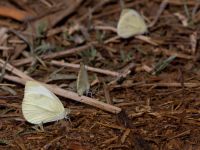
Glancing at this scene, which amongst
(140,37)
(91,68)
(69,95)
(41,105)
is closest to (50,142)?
(41,105)

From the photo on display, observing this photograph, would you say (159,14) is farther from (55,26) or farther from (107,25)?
(55,26)

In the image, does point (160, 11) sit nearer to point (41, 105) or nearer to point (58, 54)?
point (58, 54)

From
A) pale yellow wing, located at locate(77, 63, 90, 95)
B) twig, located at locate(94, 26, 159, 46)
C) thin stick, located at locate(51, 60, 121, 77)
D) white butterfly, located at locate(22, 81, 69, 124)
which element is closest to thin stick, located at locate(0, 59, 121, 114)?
pale yellow wing, located at locate(77, 63, 90, 95)

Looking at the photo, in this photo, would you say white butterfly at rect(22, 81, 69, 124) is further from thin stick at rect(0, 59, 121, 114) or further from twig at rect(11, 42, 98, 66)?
twig at rect(11, 42, 98, 66)

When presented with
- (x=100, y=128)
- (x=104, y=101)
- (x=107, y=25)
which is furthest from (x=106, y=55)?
(x=100, y=128)

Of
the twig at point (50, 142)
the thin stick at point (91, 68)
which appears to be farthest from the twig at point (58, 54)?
the twig at point (50, 142)
